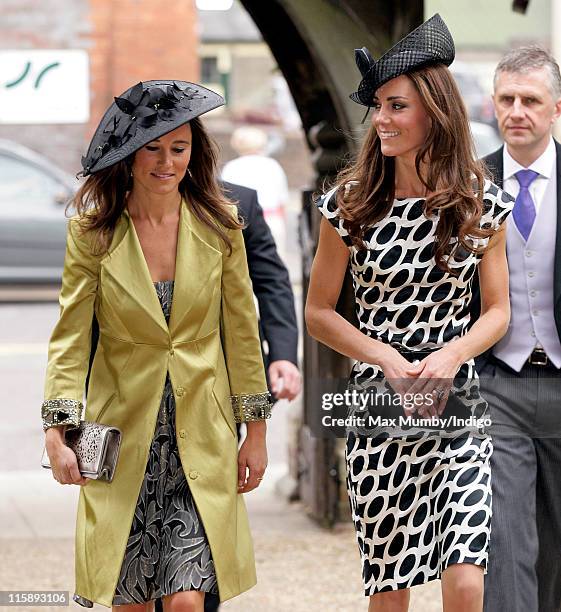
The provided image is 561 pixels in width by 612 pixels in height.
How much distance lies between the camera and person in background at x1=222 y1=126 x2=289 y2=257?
13.2 metres

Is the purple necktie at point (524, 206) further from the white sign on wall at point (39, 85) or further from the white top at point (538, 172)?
the white sign on wall at point (39, 85)

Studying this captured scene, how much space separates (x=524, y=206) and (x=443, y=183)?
0.71m

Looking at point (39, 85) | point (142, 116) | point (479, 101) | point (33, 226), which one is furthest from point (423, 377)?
point (479, 101)

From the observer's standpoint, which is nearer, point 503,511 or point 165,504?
point 165,504

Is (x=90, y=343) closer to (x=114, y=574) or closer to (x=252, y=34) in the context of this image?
(x=114, y=574)

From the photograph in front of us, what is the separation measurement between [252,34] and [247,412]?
29.3 m

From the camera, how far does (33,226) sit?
16703 mm

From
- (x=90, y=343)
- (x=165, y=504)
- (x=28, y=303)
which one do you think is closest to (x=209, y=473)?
(x=165, y=504)

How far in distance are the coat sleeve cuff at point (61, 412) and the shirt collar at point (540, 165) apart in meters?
1.46

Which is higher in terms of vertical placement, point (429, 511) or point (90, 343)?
point (90, 343)

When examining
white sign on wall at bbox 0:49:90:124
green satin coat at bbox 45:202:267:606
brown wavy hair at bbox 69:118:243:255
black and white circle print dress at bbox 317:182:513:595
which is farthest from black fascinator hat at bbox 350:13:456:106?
white sign on wall at bbox 0:49:90:124

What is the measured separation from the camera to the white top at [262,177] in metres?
13.2

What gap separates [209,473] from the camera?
3.79 meters

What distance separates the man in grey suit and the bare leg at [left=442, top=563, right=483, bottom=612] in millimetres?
629
